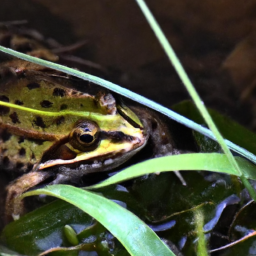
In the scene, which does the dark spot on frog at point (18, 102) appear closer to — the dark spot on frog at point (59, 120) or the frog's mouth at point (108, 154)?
the dark spot on frog at point (59, 120)

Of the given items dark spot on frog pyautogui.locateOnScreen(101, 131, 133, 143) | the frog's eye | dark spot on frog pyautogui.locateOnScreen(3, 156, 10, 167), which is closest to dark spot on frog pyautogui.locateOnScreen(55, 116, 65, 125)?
the frog's eye

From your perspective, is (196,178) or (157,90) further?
(157,90)

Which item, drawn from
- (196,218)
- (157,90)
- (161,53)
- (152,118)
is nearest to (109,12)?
(161,53)

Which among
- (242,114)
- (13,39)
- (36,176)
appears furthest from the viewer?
(13,39)

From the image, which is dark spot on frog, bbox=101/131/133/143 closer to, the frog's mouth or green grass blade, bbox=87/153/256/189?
the frog's mouth

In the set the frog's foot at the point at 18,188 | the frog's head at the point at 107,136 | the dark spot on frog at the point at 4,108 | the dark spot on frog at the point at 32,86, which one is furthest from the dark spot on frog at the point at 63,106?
the frog's foot at the point at 18,188

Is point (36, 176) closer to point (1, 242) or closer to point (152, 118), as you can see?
point (1, 242)
